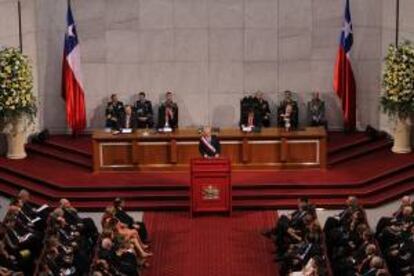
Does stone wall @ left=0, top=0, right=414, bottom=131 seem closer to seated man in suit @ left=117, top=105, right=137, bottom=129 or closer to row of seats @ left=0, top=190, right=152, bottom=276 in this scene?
seated man in suit @ left=117, top=105, right=137, bottom=129

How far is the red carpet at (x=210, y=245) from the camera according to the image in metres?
18.6

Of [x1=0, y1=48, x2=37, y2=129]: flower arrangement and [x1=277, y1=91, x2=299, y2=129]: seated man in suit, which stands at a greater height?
[x1=0, y1=48, x2=37, y2=129]: flower arrangement

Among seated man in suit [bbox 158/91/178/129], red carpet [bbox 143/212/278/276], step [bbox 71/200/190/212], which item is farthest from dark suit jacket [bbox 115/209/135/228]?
seated man in suit [bbox 158/91/178/129]

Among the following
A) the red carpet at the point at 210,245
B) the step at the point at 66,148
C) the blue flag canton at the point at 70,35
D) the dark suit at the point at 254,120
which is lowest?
the red carpet at the point at 210,245

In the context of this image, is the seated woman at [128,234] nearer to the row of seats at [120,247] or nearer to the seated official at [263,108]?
the row of seats at [120,247]

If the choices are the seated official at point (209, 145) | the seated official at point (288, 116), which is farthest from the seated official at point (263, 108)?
the seated official at point (209, 145)

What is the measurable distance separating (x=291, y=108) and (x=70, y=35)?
585 cm

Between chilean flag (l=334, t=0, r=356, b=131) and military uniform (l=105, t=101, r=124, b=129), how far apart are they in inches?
219

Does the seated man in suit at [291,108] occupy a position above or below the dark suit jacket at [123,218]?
above

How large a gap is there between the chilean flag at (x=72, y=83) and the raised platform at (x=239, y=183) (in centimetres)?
167

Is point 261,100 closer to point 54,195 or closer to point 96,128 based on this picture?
point 96,128

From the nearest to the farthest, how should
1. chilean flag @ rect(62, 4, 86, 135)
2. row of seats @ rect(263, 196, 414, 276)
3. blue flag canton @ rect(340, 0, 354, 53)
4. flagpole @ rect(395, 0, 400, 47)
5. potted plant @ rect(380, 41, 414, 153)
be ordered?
1. row of seats @ rect(263, 196, 414, 276)
2. potted plant @ rect(380, 41, 414, 153)
3. flagpole @ rect(395, 0, 400, 47)
4. blue flag canton @ rect(340, 0, 354, 53)
5. chilean flag @ rect(62, 4, 86, 135)

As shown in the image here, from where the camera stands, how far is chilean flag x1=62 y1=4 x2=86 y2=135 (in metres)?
25.3

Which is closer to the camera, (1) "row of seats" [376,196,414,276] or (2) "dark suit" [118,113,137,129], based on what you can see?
(1) "row of seats" [376,196,414,276]
